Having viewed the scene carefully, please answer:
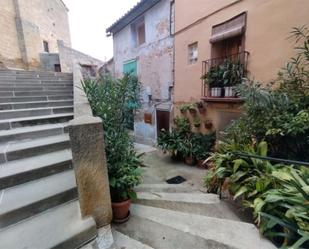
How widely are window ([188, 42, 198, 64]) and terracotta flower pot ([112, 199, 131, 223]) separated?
4.69 metres

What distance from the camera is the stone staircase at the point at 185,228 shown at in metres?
1.58

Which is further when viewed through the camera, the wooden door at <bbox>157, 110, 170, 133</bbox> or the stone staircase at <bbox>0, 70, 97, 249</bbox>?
the wooden door at <bbox>157, 110, 170, 133</bbox>

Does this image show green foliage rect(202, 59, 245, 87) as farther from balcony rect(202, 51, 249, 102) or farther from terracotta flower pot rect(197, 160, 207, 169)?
terracotta flower pot rect(197, 160, 207, 169)

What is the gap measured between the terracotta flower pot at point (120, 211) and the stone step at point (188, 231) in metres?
0.07

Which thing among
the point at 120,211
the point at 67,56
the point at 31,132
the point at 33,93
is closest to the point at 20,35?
the point at 67,56

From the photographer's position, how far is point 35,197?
1.55 m

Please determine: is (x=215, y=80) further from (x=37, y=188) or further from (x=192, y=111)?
(x=37, y=188)

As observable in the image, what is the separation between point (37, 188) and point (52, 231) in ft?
1.57

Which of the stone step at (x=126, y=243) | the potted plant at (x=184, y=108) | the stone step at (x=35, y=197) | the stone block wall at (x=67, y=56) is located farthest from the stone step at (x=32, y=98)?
the stone block wall at (x=67, y=56)

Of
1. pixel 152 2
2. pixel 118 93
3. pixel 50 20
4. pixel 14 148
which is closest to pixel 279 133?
pixel 118 93

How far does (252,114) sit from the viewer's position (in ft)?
9.75

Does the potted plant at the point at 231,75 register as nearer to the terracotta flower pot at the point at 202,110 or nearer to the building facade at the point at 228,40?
the building facade at the point at 228,40

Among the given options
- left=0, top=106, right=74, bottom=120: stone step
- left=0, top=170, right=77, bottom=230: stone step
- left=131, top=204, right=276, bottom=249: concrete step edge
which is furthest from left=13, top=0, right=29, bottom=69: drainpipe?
left=131, top=204, right=276, bottom=249: concrete step edge

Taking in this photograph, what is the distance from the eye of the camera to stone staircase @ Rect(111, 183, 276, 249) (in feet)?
5.17
